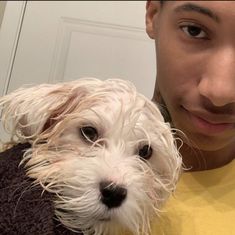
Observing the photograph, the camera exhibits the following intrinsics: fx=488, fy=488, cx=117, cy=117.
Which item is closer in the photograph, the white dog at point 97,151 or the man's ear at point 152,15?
the white dog at point 97,151

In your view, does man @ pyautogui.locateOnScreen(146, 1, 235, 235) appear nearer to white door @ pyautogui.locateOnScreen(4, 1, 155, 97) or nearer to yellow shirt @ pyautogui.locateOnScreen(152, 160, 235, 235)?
yellow shirt @ pyautogui.locateOnScreen(152, 160, 235, 235)

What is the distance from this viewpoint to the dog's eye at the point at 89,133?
0.85 m

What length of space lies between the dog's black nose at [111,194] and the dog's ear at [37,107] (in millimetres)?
171

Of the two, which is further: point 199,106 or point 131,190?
point 199,106

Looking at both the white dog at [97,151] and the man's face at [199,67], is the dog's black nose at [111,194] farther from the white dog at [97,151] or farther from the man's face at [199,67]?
the man's face at [199,67]

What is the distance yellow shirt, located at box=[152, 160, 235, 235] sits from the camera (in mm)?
888

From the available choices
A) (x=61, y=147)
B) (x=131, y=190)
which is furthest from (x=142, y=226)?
(x=61, y=147)

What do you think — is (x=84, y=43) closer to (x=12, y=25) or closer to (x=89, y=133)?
(x=12, y=25)

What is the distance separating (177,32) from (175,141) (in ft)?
0.68

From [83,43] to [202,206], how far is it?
3.40 feet

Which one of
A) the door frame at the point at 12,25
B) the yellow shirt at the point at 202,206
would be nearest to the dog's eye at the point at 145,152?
the yellow shirt at the point at 202,206

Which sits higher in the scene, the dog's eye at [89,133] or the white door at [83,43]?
the white door at [83,43]

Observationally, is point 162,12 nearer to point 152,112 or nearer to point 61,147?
point 152,112

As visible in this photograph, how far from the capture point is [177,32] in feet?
2.99
